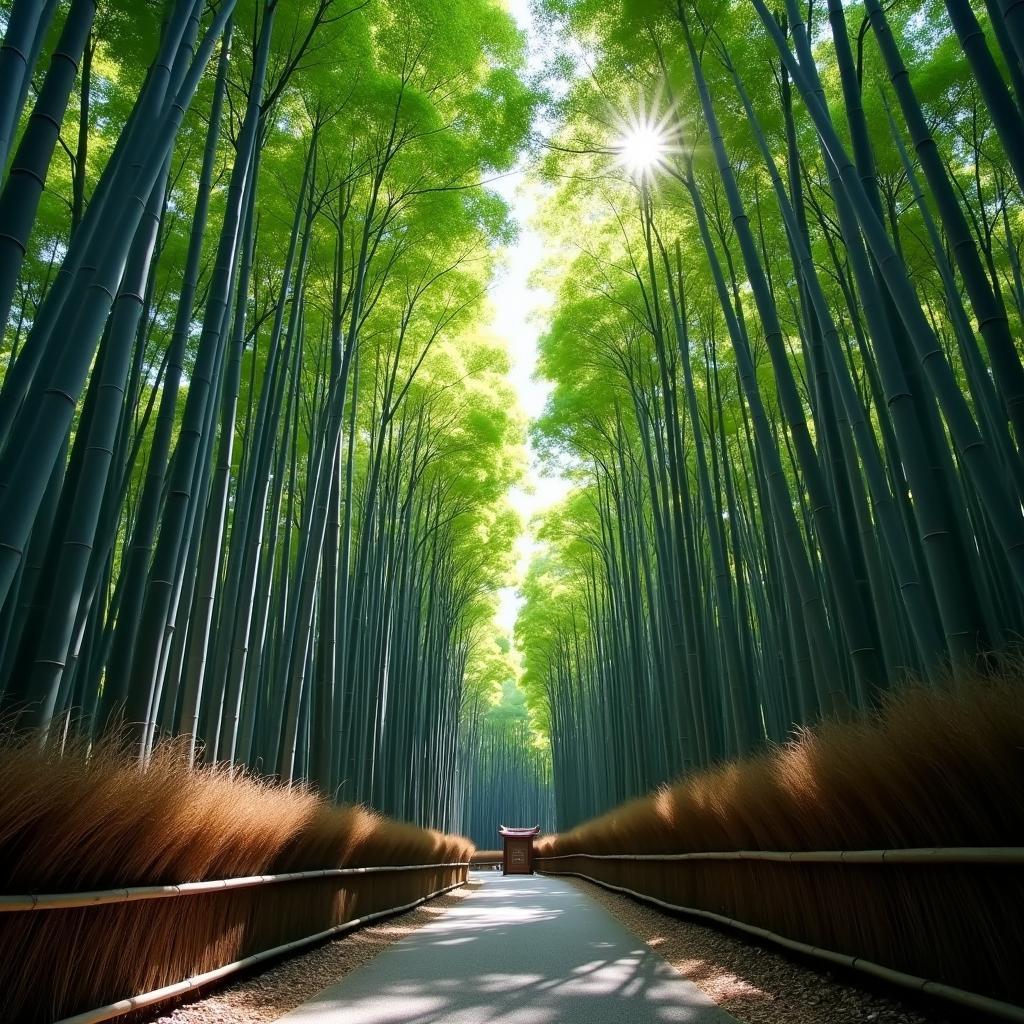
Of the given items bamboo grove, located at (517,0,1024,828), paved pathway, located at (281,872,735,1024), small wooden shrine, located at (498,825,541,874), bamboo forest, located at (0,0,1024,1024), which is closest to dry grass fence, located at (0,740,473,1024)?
bamboo forest, located at (0,0,1024,1024)

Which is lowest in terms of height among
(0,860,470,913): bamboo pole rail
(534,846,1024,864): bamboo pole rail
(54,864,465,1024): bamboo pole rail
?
(54,864,465,1024): bamboo pole rail

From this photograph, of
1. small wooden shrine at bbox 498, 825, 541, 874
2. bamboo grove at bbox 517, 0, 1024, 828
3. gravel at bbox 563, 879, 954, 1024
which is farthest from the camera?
small wooden shrine at bbox 498, 825, 541, 874

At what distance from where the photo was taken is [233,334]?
440 cm

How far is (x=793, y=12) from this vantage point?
3.31 meters

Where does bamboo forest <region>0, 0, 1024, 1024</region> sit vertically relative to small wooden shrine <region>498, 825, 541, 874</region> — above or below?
above

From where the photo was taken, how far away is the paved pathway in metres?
2.32

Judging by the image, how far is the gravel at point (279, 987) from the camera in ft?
7.45

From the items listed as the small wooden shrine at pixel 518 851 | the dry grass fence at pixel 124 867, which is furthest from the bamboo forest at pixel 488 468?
the small wooden shrine at pixel 518 851

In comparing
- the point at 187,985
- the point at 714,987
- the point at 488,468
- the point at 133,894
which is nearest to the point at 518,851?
the point at 488,468

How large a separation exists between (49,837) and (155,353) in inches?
310

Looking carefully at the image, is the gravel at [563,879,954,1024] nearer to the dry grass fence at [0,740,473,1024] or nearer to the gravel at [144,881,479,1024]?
the gravel at [144,881,479,1024]

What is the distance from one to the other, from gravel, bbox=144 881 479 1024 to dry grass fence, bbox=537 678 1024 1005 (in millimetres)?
1940

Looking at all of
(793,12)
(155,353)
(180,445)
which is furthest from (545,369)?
(180,445)

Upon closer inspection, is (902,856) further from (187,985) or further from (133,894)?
(187,985)
